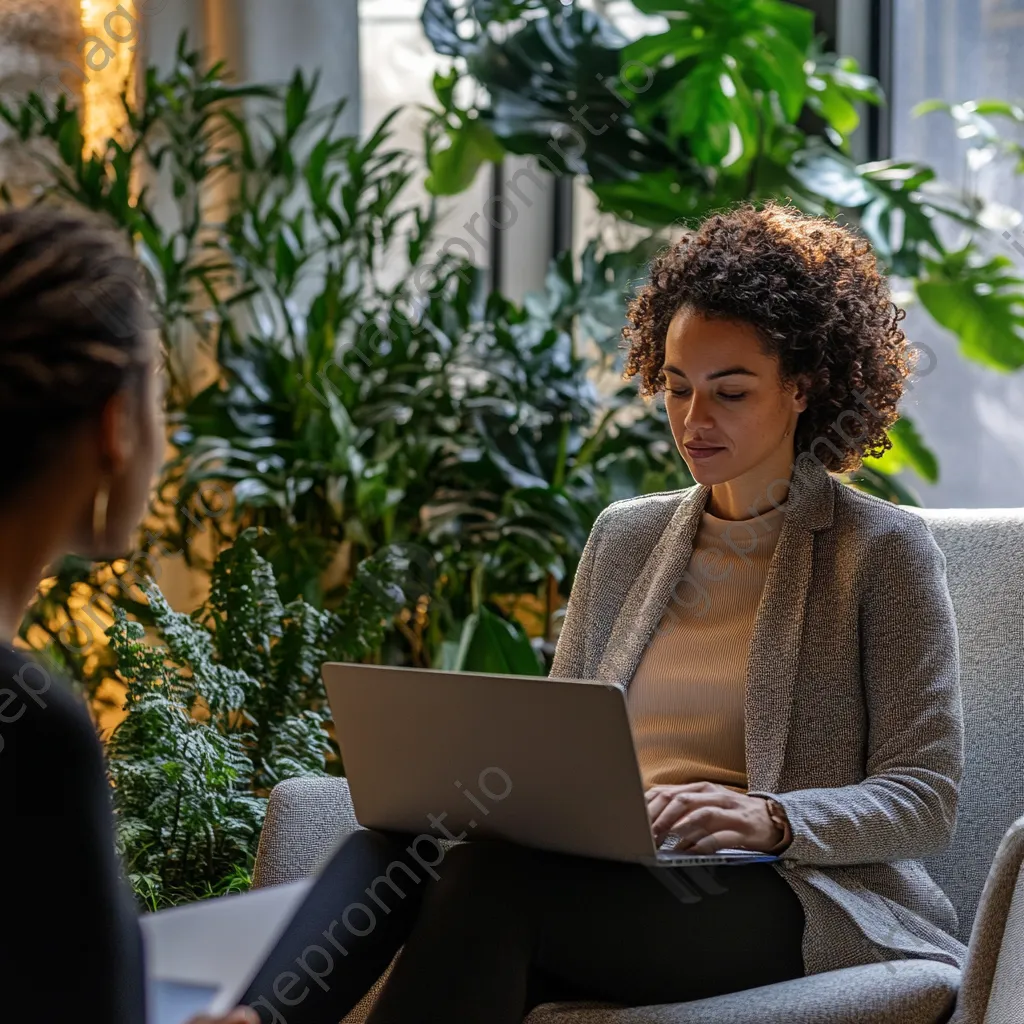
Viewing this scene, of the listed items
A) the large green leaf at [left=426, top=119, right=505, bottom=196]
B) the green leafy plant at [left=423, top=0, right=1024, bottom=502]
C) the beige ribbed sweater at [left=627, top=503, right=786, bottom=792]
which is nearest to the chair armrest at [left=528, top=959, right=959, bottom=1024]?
the beige ribbed sweater at [left=627, top=503, right=786, bottom=792]

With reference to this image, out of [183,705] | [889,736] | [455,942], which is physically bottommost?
[183,705]

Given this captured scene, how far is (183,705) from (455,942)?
1.01m

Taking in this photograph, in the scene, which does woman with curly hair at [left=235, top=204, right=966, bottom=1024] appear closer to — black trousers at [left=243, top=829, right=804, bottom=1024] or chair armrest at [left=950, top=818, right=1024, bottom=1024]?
black trousers at [left=243, top=829, right=804, bottom=1024]

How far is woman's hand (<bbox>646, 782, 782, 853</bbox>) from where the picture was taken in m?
1.46

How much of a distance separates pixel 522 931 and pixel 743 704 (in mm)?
405

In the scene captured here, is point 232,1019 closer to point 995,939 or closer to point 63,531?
point 63,531

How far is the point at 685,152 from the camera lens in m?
3.00

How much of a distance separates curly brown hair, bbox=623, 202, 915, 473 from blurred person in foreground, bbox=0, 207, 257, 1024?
1.02 meters

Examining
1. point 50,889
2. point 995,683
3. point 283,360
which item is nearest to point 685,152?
point 283,360

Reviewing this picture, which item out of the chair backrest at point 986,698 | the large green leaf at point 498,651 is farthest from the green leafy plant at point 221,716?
the chair backrest at point 986,698

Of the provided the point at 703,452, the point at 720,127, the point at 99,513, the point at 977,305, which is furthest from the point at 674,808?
the point at 720,127

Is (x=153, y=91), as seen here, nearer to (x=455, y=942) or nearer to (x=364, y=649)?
(x=364, y=649)

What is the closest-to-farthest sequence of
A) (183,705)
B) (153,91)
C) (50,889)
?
(50,889) < (183,705) < (153,91)

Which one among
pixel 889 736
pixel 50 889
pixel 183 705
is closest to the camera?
pixel 50 889
